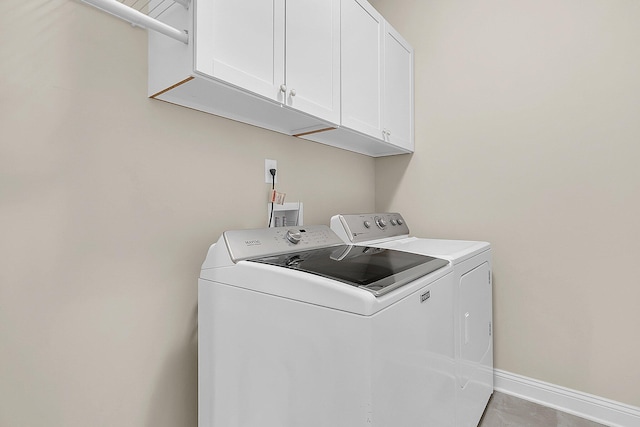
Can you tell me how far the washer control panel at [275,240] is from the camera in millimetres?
1144

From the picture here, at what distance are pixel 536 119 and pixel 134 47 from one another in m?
2.07

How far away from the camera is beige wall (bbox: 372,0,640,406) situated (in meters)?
1.63

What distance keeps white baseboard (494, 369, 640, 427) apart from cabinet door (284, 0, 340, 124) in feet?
6.20

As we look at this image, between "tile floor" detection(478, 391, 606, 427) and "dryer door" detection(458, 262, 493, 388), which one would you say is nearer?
"dryer door" detection(458, 262, 493, 388)

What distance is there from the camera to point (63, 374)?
3.19 feet

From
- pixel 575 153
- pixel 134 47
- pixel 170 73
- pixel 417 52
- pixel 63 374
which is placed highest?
pixel 417 52

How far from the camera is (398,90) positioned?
2.08m

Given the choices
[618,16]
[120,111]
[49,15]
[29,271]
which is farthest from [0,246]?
[618,16]

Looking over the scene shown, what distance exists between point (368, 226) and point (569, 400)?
4.85ft

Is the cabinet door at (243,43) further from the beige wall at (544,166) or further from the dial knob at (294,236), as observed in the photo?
the beige wall at (544,166)

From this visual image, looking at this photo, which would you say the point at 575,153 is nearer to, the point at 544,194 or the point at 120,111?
the point at 544,194

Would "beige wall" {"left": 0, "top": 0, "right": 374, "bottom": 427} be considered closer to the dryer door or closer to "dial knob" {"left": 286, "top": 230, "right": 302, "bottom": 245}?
"dial knob" {"left": 286, "top": 230, "right": 302, "bottom": 245}

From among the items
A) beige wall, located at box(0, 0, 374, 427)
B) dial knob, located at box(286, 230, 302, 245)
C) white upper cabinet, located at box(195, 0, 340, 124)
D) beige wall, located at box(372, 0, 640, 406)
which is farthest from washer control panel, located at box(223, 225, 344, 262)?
beige wall, located at box(372, 0, 640, 406)

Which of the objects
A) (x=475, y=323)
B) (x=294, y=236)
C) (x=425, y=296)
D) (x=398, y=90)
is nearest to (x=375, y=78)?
(x=398, y=90)
